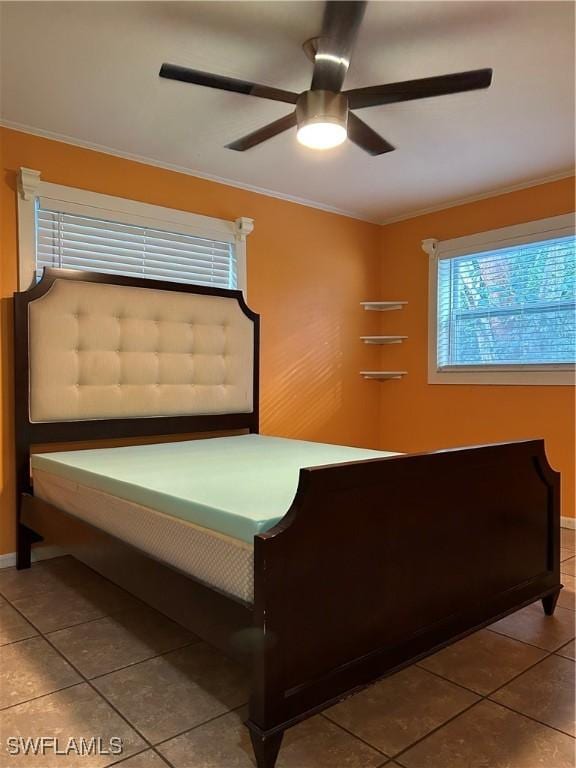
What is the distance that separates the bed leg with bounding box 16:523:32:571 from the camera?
2.97m

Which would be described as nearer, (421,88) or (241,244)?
(421,88)

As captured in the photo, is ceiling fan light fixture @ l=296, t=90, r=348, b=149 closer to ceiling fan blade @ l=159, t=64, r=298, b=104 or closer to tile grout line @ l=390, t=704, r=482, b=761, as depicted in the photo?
ceiling fan blade @ l=159, t=64, r=298, b=104

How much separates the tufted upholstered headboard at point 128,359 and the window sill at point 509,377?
1.55 meters

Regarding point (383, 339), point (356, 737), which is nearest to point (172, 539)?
point (356, 737)

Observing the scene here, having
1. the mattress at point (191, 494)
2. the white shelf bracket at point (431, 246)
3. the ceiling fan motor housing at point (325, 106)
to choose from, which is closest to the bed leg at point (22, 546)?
the mattress at point (191, 494)

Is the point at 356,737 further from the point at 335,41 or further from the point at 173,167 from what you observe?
the point at 173,167

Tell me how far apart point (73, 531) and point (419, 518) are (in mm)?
1498

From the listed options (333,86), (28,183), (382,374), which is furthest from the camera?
(382,374)

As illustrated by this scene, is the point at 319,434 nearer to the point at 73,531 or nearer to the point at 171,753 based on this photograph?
the point at 73,531

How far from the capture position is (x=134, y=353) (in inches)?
129

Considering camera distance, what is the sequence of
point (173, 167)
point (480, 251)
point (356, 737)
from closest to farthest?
1. point (356, 737)
2. point (173, 167)
3. point (480, 251)

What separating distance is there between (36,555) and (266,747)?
87.7 inches

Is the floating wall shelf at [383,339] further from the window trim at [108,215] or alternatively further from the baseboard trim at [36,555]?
the baseboard trim at [36,555]

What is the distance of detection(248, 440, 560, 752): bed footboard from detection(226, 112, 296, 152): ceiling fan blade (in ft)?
4.88
